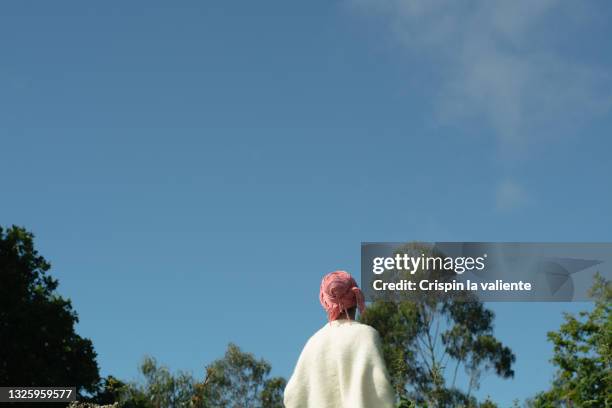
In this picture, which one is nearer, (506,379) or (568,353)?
(568,353)

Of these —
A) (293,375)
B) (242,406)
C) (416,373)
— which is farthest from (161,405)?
(293,375)

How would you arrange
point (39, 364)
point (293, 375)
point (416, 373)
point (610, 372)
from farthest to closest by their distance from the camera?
1. point (416, 373)
2. point (39, 364)
3. point (610, 372)
4. point (293, 375)

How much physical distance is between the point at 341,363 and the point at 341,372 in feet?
0.21

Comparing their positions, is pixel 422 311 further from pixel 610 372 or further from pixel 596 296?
pixel 610 372

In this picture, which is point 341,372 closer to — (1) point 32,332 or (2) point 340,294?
(2) point 340,294

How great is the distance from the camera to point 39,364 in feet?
114

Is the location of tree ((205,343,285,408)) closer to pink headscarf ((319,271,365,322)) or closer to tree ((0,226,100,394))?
tree ((0,226,100,394))

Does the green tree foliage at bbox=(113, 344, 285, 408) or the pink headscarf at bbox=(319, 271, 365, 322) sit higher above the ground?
the green tree foliage at bbox=(113, 344, 285, 408)

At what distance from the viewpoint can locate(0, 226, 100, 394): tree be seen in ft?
114

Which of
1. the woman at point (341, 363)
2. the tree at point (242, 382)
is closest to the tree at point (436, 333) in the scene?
the tree at point (242, 382)

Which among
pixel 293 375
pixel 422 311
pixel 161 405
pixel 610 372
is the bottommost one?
pixel 293 375

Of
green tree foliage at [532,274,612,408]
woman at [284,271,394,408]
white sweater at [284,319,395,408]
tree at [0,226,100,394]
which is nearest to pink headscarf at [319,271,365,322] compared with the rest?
woman at [284,271,394,408]

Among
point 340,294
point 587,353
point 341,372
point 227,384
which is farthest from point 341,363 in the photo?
point 227,384

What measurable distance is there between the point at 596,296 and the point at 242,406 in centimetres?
3359
